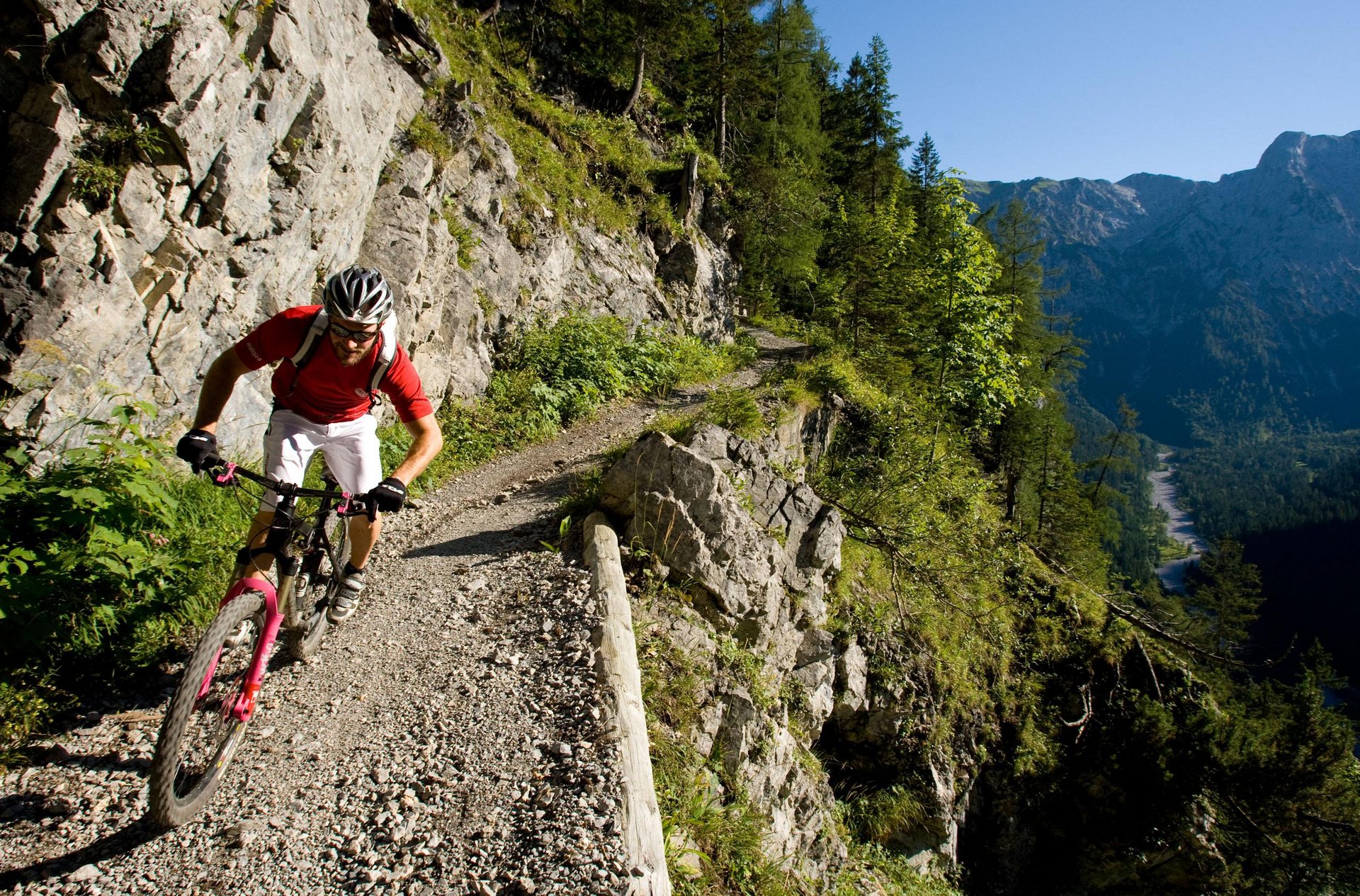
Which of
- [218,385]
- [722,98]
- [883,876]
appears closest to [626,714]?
[218,385]

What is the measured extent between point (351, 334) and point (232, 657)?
6.40 feet

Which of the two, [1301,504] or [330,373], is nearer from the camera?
[330,373]

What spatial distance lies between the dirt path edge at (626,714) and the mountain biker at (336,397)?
1.93 meters

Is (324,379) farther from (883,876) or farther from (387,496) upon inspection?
(883,876)

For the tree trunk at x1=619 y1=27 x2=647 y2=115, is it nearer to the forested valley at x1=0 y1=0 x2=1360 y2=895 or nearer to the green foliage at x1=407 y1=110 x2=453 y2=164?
the forested valley at x1=0 y1=0 x2=1360 y2=895

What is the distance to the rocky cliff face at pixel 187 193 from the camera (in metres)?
5.23

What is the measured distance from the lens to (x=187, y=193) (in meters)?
6.32

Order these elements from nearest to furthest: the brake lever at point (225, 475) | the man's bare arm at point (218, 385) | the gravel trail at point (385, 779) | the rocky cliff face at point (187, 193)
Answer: the gravel trail at point (385, 779) → the brake lever at point (225, 475) → the man's bare arm at point (218, 385) → the rocky cliff face at point (187, 193)

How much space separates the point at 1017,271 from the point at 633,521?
2743 centimetres

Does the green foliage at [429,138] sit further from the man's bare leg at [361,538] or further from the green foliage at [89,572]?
the man's bare leg at [361,538]

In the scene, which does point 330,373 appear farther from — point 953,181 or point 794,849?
point 953,181

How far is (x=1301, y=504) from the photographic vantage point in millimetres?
139000

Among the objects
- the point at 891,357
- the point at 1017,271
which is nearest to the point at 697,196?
the point at 891,357

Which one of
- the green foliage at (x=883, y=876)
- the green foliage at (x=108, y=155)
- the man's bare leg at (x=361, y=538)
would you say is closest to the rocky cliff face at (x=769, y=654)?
the green foliage at (x=883, y=876)
